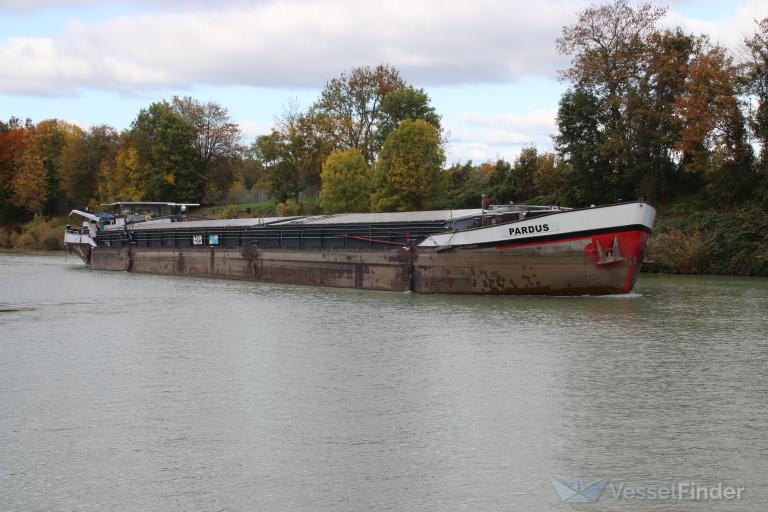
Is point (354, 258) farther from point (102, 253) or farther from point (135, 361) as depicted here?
point (102, 253)

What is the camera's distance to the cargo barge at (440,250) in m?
22.6

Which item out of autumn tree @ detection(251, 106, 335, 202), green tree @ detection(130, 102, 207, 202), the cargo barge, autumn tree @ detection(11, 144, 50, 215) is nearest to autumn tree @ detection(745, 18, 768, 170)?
the cargo barge

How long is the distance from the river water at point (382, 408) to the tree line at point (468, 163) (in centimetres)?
1849

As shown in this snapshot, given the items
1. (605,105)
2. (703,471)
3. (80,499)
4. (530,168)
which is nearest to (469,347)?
(703,471)

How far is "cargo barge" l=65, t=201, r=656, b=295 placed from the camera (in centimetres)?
2262

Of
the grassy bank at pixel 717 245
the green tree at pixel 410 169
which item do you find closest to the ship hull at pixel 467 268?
the grassy bank at pixel 717 245

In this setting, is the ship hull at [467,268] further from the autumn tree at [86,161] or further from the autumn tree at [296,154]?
the autumn tree at [86,161]

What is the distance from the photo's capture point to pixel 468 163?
2340 inches

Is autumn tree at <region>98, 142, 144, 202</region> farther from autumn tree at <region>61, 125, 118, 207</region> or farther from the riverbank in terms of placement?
the riverbank

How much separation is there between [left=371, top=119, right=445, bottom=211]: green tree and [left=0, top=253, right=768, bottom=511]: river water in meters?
30.1

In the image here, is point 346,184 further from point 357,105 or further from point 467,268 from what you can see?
point 467,268

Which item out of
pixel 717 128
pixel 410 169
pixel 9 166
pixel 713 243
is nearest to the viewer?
pixel 713 243

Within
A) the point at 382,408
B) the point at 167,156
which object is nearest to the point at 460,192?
the point at 167,156

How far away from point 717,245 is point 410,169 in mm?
21992
